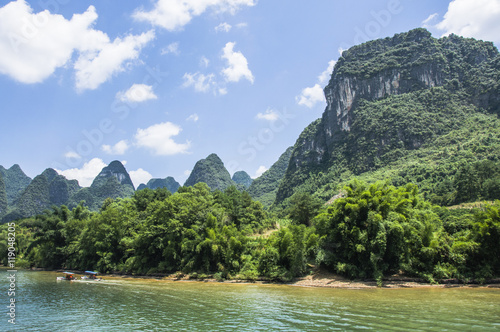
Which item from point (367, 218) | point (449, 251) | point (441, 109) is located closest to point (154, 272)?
point (367, 218)

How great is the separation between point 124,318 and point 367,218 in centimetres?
1668

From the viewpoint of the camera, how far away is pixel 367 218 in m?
21.5

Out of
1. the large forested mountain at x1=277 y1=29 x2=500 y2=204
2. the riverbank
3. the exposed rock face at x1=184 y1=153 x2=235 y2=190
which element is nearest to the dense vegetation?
the riverbank

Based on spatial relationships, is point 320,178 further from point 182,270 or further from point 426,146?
point 182,270

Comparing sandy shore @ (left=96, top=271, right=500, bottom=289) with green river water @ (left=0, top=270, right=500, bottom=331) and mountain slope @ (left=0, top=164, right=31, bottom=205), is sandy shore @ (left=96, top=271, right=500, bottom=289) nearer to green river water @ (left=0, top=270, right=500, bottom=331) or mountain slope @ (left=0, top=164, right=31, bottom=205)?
green river water @ (left=0, top=270, right=500, bottom=331)

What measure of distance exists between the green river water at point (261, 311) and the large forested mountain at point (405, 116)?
63.4 metres

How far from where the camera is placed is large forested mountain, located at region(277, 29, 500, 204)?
9226cm

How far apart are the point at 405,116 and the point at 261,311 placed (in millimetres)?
120154

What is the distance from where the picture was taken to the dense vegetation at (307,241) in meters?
20.7

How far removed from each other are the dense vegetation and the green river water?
8.94 ft

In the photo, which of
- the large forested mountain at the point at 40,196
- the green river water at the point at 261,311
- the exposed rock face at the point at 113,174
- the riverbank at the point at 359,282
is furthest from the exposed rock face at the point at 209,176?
the green river water at the point at 261,311

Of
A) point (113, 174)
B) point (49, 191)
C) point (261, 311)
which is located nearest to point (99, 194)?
point (49, 191)

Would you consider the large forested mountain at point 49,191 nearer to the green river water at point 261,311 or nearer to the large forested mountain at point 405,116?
the large forested mountain at point 405,116

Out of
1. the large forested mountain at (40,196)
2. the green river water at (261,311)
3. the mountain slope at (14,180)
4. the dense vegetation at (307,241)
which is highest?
the mountain slope at (14,180)
